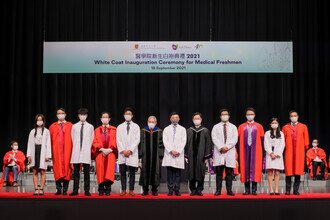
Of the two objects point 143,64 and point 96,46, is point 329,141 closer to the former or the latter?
point 143,64

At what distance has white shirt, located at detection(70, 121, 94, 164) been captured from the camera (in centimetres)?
833

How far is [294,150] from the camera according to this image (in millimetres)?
8781

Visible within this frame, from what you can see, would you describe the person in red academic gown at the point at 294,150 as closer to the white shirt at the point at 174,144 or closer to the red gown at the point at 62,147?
the white shirt at the point at 174,144

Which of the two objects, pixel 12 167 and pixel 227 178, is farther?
pixel 12 167

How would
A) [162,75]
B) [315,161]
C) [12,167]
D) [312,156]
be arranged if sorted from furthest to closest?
[162,75] < [312,156] < [315,161] < [12,167]

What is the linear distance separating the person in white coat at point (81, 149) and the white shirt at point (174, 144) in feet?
4.11

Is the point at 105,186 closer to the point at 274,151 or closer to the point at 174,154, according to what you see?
the point at 174,154

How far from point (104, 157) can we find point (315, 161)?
6397 millimetres

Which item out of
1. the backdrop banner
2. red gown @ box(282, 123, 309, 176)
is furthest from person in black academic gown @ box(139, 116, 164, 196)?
the backdrop banner

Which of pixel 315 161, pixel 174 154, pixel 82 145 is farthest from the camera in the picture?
pixel 315 161

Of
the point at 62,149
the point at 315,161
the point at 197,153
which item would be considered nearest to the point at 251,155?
the point at 197,153

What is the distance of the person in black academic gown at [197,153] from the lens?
843 cm

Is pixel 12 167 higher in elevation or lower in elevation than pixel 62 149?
lower

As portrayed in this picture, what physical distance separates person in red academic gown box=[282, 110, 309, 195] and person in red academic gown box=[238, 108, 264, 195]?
0.50 metres
